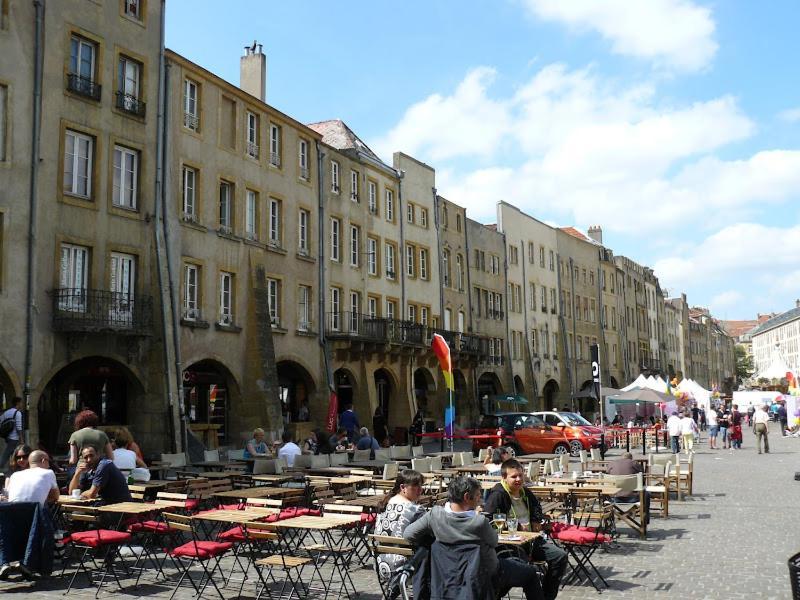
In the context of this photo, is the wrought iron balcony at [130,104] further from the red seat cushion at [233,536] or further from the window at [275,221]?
the red seat cushion at [233,536]

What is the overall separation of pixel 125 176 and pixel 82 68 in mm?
3170

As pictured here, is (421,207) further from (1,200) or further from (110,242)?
(1,200)

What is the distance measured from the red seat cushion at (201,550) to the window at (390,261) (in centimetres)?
3009

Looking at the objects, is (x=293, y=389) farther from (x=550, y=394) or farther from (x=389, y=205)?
(x=550, y=394)

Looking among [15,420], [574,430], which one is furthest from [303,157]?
[15,420]

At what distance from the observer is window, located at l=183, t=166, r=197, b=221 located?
27125mm

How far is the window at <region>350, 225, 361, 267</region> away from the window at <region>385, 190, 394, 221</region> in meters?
3.12

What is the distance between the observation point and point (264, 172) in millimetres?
30938

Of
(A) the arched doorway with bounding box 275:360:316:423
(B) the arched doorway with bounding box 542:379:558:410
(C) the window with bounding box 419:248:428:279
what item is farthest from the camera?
(B) the arched doorway with bounding box 542:379:558:410

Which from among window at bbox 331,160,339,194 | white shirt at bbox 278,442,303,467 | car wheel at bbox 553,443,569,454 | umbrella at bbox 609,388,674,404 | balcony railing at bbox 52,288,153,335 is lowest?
car wheel at bbox 553,443,569,454

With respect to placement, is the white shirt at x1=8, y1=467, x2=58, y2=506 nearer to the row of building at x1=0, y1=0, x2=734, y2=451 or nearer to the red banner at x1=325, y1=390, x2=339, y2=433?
the row of building at x1=0, y1=0, x2=734, y2=451

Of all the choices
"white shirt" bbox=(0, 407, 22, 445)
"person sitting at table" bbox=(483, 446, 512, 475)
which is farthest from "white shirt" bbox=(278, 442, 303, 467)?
"person sitting at table" bbox=(483, 446, 512, 475)

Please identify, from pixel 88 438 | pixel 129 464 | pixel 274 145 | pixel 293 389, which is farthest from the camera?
pixel 293 389

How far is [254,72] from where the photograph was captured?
34.4 metres
